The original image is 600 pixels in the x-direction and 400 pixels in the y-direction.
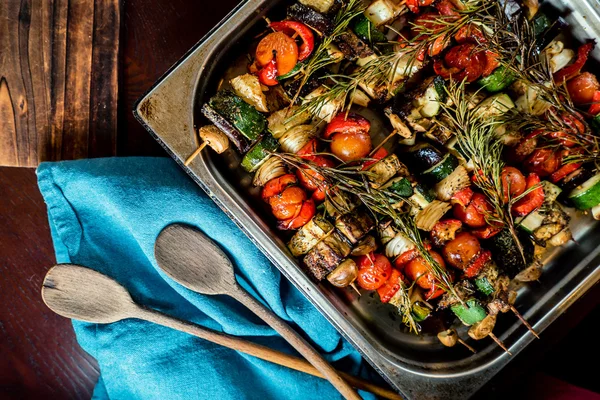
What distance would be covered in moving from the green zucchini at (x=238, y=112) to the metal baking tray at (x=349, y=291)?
5.0 inches

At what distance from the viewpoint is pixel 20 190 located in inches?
105

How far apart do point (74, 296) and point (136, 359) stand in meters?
0.43

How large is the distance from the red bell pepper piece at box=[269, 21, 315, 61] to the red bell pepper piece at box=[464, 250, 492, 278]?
1264 mm

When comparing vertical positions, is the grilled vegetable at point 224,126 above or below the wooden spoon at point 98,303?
above

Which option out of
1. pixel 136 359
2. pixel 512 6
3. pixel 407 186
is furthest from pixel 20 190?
pixel 512 6

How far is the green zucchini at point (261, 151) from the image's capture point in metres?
2.30

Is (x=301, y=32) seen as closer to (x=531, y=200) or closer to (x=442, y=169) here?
(x=442, y=169)

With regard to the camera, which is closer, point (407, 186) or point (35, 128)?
point (407, 186)

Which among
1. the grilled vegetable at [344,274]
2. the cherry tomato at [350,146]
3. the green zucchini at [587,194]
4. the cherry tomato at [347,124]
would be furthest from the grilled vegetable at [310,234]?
the green zucchini at [587,194]

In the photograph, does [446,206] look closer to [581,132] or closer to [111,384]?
[581,132]

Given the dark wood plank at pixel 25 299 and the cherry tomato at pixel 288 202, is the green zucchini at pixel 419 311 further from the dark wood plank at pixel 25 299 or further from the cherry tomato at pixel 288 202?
the dark wood plank at pixel 25 299

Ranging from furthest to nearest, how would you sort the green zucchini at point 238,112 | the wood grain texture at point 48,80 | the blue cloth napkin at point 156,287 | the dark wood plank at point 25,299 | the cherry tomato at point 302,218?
the dark wood plank at point 25,299 → the wood grain texture at point 48,80 → the blue cloth napkin at point 156,287 → the cherry tomato at point 302,218 → the green zucchini at point 238,112

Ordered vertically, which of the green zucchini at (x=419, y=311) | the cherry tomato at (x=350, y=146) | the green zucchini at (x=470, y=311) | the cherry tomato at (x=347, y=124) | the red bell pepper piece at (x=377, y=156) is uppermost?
the cherry tomato at (x=347, y=124)

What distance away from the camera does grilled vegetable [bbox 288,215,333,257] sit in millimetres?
2322
